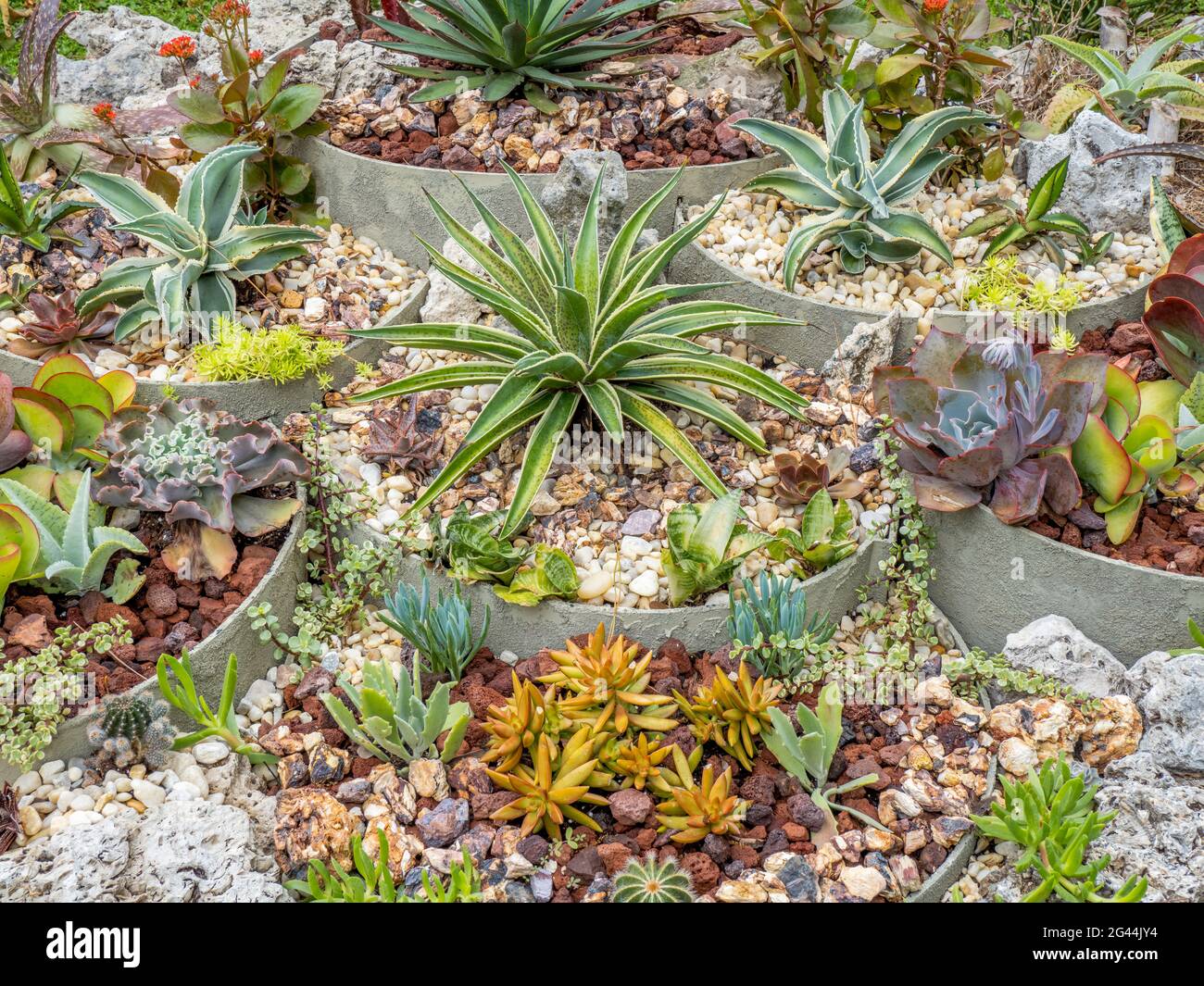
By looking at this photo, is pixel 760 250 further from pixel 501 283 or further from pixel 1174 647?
pixel 1174 647

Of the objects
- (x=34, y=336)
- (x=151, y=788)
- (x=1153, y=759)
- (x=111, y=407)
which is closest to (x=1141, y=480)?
(x=1153, y=759)

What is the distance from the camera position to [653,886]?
264 centimetres

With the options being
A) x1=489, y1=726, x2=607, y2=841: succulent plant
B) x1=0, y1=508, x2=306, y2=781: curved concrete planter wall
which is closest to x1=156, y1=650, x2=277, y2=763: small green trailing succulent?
x1=0, y1=508, x2=306, y2=781: curved concrete planter wall

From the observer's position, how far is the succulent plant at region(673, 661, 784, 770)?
296 cm

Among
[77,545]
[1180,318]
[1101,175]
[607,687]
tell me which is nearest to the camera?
[607,687]

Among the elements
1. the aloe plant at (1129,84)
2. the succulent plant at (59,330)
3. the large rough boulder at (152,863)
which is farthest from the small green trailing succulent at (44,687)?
the aloe plant at (1129,84)

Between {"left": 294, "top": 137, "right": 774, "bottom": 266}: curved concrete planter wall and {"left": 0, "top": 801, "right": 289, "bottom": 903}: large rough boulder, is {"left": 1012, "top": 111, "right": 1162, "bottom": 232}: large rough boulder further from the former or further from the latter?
{"left": 0, "top": 801, "right": 289, "bottom": 903}: large rough boulder

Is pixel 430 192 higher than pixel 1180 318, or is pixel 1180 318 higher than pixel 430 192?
pixel 430 192

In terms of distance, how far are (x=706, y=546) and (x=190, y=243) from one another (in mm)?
2149

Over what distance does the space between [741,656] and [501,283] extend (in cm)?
145

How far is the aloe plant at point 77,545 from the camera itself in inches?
130

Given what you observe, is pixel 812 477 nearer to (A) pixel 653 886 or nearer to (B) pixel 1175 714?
(B) pixel 1175 714

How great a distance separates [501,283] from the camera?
383 centimetres

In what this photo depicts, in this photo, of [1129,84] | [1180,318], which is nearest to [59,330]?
[1180,318]
